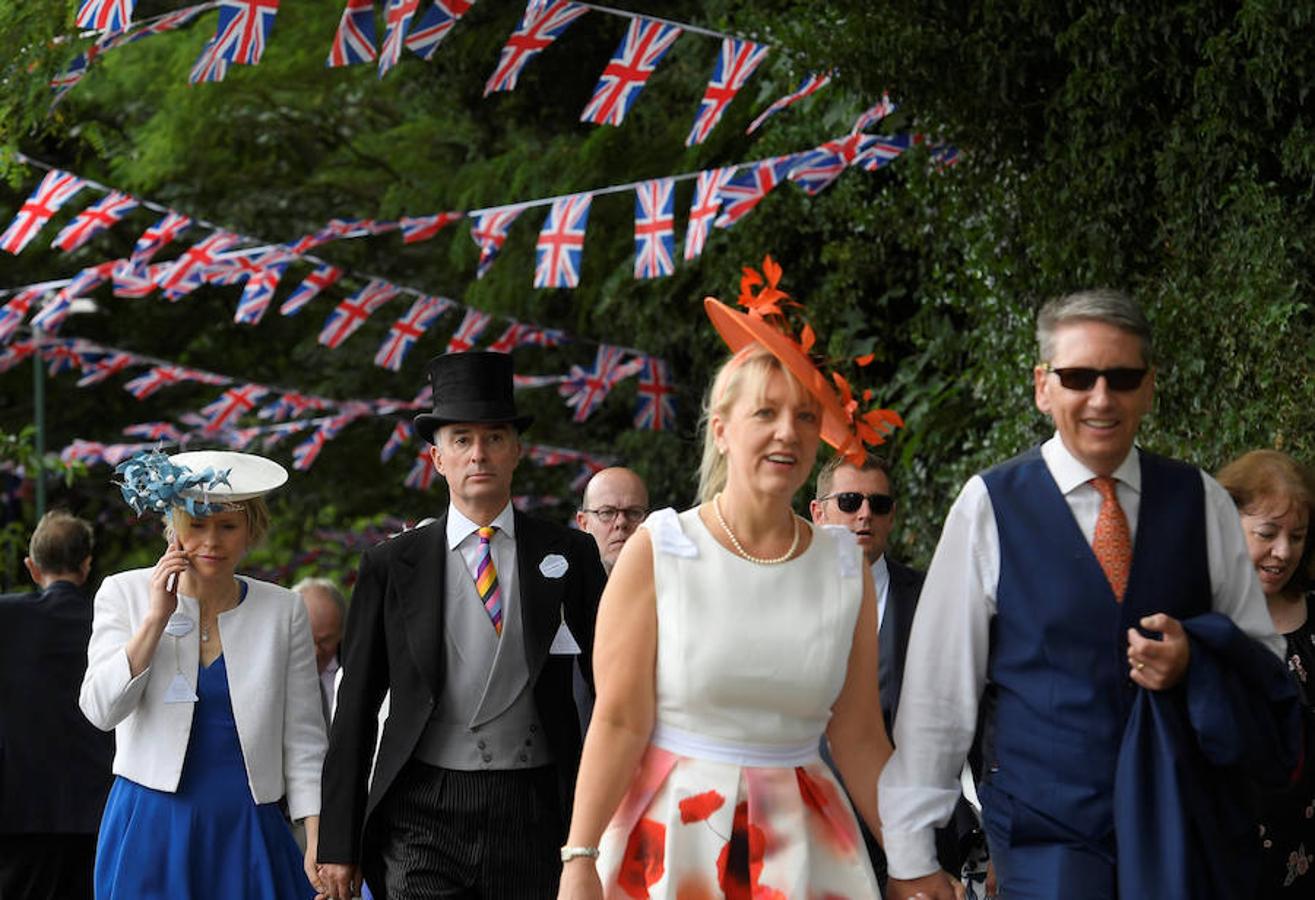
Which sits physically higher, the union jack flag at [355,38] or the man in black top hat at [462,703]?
the union jack flag at [355,38]

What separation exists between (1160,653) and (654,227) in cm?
846

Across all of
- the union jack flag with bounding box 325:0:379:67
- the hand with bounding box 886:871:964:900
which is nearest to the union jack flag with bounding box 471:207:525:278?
the union jack flag with bounding box 325:0:379:67

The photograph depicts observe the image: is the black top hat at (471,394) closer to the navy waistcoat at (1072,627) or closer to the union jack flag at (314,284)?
the navy waistcoat at (1072,627)

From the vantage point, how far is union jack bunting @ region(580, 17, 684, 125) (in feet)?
39.1

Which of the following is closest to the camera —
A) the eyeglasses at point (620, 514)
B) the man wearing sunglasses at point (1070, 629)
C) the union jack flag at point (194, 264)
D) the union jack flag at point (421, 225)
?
the man wearing sunglasses at point (1070, 629)

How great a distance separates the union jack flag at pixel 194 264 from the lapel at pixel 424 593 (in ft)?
30.0

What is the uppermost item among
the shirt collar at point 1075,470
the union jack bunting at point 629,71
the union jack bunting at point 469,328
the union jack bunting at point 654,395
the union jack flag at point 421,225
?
the union jack bunting at point 629,71

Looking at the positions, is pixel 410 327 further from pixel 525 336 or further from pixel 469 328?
pixel 525 336

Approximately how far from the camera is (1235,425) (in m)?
9.83

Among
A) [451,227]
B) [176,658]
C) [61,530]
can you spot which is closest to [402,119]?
[451,227]

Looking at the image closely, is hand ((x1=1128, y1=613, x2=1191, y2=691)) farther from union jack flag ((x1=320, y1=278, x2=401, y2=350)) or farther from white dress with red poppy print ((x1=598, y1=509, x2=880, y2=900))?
union jack flag ((x1=320, y1=278, x2=401, y2=350))

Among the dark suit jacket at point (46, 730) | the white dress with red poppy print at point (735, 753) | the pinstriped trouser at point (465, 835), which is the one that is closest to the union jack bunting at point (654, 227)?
the dark suit jacket at point (46, 730)

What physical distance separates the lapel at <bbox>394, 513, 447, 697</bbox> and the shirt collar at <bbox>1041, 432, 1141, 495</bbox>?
228cm

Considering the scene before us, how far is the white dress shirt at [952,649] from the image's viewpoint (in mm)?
4996
